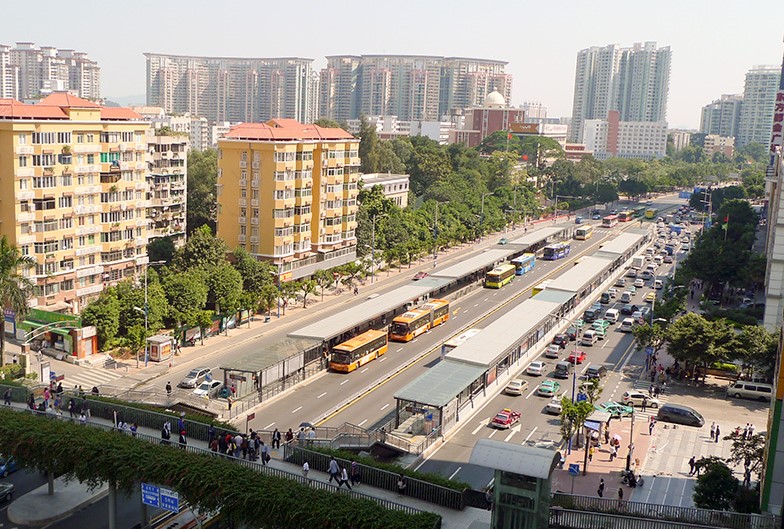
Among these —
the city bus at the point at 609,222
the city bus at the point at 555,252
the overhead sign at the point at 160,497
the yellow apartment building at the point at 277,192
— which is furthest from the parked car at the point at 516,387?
the city bus at the point at 609,222

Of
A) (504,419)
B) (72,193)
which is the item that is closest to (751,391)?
(504,419)

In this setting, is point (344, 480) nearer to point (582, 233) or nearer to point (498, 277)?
point (498, 277)

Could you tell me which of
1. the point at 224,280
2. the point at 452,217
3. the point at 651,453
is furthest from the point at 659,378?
the point at 452,217

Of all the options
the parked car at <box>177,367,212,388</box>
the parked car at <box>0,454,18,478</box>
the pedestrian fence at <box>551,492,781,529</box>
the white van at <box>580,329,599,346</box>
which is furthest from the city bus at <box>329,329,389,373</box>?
the pedestrian fence at <box>551,492,781,529</box>

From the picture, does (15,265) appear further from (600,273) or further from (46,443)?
(600,273)

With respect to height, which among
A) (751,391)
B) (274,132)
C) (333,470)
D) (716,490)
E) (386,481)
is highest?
(274,132)

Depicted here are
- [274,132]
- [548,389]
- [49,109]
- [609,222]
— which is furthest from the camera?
[609,222]

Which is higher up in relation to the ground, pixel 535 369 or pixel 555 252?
pixel 555 252
